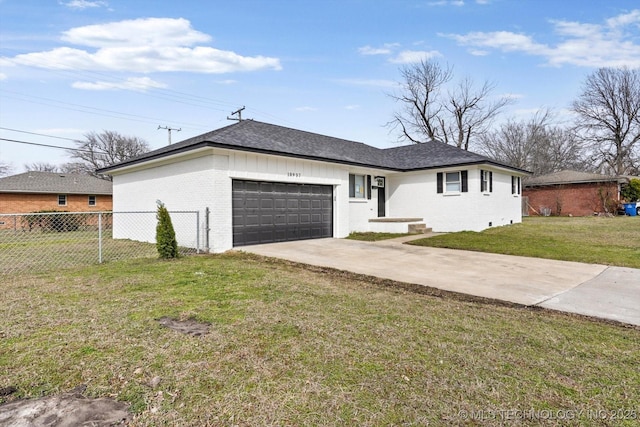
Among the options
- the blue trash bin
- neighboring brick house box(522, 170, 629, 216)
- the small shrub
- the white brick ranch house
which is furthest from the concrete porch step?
the small shrub

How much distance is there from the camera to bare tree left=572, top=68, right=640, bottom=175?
29.4 metres

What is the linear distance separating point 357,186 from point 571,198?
1839cm

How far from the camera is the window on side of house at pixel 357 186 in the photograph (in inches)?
603

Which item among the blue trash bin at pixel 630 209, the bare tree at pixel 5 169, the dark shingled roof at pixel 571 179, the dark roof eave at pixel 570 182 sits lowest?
the blue trash bin at pixel 630 209

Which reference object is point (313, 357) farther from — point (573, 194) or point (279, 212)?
point (573, 194)

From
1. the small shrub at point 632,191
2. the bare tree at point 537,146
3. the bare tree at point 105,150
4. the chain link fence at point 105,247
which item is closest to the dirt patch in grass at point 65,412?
the chain link fence at point 105,247

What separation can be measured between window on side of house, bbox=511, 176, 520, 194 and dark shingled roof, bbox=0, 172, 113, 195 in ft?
94.2

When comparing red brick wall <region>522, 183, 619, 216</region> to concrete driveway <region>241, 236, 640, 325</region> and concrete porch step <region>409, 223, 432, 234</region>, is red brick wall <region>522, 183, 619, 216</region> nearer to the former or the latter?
concrete porch step <region>409, 223, 432, 234</region>

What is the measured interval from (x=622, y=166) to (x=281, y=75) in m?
32.0

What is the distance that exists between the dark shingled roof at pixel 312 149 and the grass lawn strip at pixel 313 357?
648 centimetres

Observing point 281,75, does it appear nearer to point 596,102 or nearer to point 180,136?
point 180,136

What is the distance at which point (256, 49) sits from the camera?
1427 centimetres

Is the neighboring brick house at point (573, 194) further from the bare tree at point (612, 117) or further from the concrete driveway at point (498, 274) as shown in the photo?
the concrete driveway at point (498, 274)

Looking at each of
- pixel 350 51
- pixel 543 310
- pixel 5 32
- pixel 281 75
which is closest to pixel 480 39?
pixel 350 51
